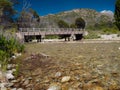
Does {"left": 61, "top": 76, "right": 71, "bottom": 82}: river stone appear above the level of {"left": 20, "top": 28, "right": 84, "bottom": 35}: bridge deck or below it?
below

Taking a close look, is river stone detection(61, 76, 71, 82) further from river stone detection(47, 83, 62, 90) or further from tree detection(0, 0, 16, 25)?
Answer: tree detection(0, 0, 16, 25)

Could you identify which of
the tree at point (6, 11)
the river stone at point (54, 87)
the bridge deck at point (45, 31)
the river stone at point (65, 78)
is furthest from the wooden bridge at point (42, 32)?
the river stone at point (54, 87)

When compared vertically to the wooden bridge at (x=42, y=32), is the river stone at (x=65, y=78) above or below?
below

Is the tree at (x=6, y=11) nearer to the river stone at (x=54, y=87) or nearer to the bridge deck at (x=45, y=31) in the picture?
the bridge deck at (x=45, y=31)

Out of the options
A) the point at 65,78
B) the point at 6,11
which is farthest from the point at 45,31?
the point at 65,78

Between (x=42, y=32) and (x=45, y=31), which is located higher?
(x=45, y=31)

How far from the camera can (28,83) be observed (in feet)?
19.0

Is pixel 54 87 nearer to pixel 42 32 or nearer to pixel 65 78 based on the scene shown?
pixel 65 78

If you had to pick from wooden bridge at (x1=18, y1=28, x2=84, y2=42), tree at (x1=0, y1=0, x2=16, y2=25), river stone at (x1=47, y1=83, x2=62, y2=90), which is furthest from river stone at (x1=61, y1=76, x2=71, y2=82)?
tree at (x1=0, y1=0, x2=16, y2=25)

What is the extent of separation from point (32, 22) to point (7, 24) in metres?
9.88

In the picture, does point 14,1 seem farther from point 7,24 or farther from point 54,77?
point 54,77

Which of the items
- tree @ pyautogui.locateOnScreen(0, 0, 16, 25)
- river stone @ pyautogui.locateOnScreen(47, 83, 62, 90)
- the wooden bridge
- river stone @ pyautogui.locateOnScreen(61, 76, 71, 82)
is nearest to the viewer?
river stone @ pyautogui.locateOnScreen(47, 83, 62, 90)

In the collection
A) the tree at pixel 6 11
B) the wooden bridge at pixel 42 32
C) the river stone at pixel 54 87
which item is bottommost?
the river stone at pixel 54 87

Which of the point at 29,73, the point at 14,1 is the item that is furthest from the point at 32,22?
the point at 29,73
